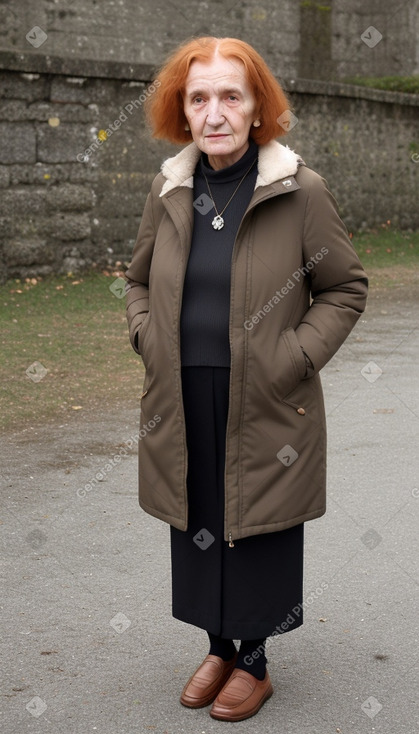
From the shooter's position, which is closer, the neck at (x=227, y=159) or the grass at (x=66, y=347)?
the neck at (x=227, y=159)

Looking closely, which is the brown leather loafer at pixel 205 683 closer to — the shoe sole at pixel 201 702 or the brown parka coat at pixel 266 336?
the shoe sole at pixel 201 702

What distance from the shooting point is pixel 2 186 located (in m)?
12.3

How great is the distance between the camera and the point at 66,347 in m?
9.60

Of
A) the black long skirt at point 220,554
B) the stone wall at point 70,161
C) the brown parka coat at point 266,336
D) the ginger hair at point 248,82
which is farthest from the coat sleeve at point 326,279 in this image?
the stone wall at point 70,161

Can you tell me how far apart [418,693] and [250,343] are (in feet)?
4.38

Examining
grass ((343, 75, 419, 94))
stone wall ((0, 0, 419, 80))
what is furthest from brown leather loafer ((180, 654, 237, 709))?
grass ((343, 75, 419, 94))

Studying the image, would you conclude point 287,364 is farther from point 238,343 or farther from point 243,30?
point 243,30

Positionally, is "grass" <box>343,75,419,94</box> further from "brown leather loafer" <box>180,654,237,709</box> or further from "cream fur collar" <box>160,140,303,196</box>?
"brown leather loafer" <box>180,654,237,709</box>

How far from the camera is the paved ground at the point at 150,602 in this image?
363 cm

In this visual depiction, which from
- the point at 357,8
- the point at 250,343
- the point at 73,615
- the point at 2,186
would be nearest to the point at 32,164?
the point at 2,186

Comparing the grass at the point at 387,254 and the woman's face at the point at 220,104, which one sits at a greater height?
the woman's face at the point at 220,104

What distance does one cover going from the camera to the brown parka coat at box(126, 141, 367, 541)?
3379 millimetres

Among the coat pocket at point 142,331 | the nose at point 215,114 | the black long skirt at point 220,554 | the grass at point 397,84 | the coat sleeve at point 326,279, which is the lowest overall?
the grass at point 397,84

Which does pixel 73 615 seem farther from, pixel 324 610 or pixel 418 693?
pixel 418 693
